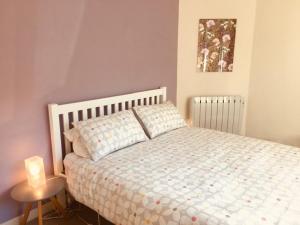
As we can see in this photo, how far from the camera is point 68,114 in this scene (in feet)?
7.43

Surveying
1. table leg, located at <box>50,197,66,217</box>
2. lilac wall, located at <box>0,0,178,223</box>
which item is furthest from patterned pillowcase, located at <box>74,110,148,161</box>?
table leg, located at <box>50,197,66,217</box>

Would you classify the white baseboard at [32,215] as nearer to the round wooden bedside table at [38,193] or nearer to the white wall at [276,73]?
the round wooden bedside table at [38,193]

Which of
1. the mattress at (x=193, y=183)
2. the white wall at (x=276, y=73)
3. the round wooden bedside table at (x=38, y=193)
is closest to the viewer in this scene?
the mattress at (x=193, y=183)

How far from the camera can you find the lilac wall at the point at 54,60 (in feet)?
6.32

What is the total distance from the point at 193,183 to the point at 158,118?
106 cm

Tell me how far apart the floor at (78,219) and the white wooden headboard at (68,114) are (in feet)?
1.24

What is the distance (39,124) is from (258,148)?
1.85m

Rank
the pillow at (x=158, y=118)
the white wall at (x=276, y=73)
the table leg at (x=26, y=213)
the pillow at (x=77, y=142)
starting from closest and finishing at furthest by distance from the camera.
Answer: the table leg at (x=26, y=213)
the pillow at (x=77, y=142)
the pillow at (x=158, y=118)
the white wall at (x=276, y=73)

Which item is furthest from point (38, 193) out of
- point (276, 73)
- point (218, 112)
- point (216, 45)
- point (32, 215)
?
point (276, 73)

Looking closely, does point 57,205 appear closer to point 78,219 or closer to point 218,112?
point 78,219

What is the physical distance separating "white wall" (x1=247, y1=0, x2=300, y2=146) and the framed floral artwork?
36 cm

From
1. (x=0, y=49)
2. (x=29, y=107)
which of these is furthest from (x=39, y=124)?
(x=0, y=49)

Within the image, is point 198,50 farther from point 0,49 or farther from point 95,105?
point 0,49

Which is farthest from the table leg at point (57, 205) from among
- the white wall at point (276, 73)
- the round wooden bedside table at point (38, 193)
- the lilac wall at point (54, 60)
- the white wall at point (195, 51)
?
the white wall at point (276, 73)
